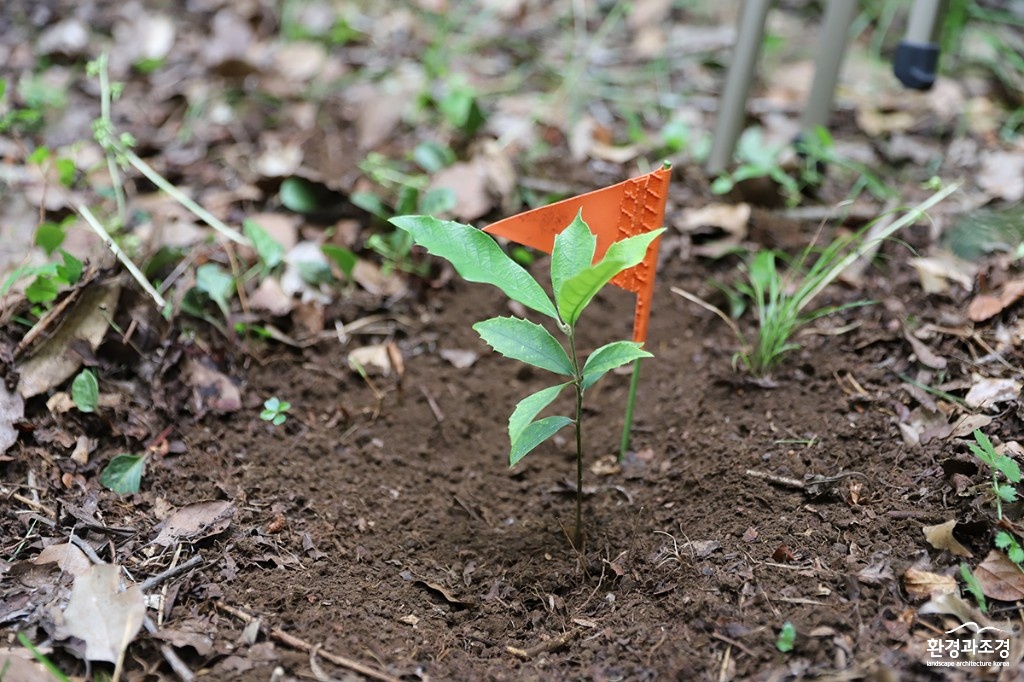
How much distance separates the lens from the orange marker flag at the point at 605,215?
1427 millimetres

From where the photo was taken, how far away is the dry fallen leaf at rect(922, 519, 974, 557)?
1298 mm

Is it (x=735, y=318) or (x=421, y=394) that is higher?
(x=735, y=318)

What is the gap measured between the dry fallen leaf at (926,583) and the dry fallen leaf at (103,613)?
3.84 feet

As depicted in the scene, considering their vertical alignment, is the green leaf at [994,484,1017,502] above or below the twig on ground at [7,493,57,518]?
above

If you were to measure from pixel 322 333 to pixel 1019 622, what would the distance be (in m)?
1.49

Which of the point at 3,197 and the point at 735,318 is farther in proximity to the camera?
the point at 3,197

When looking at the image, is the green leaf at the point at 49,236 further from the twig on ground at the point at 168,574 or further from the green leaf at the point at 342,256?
the twig on ground at the point at 168,574

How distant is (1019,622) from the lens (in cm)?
120

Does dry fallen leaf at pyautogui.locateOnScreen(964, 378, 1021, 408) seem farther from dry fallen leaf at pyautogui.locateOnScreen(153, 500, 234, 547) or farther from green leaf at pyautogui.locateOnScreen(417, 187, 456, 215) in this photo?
dry fallen leaf at pyautogui.locateOnScreen(153, 500, 234, 547)

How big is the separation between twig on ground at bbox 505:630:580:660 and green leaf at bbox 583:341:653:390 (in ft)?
1.35

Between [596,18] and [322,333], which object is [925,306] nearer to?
[322,333]

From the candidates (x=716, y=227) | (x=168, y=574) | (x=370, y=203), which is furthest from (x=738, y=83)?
(x=168, y=574)

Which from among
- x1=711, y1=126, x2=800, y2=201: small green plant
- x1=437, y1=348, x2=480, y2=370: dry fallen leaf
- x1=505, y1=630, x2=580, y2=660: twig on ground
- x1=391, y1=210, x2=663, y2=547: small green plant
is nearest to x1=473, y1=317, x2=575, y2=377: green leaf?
x1=391, y1=210, x2=663, y2=547: small green plant

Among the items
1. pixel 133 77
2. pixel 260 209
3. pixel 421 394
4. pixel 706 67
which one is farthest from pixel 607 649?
pixel 133 77
